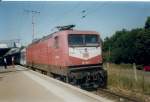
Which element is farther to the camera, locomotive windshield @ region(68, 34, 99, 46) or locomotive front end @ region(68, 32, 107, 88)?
locomotive windshield @ region(68, 34, 99, 46)

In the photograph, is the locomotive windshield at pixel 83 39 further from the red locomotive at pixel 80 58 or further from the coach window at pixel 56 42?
the coach window at pixel 56 42

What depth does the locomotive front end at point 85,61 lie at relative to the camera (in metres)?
18.2

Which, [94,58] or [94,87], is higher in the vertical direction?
[94,58]

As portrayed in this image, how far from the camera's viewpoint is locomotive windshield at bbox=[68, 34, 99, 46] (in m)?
18.5

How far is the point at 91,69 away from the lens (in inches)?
743

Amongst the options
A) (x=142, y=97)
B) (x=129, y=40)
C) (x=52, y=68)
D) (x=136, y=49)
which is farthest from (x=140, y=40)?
(x=142, y=97)

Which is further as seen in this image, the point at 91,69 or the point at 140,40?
the point at 140,40

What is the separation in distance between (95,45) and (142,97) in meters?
5.01

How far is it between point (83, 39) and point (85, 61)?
1258 millimetres

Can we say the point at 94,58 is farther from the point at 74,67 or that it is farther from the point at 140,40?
the point at 140,40

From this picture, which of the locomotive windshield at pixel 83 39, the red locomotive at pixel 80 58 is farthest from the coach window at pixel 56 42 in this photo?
the locomotive windshield at pixel 83 39

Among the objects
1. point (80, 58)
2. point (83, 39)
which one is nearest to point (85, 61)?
point (80, 58)

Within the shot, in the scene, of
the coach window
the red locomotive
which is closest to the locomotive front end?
the red locomotive

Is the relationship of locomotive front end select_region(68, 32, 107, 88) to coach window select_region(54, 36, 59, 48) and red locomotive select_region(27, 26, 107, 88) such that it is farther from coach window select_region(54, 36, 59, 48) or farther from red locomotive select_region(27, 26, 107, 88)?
coach window select_region(54, 36, 59, 48)
